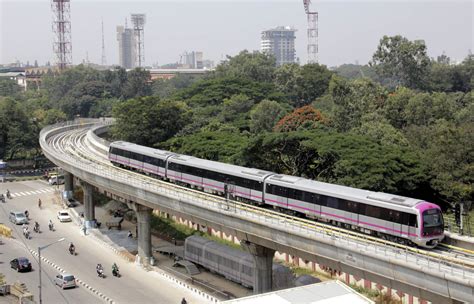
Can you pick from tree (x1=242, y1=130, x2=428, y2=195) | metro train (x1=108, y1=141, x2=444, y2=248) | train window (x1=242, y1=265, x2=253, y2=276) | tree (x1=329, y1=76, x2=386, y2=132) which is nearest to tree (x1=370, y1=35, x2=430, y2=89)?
tree (x1=329, y1=76, x2=386, y2=132)

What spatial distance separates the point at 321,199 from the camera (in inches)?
1564

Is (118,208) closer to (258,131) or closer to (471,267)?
(258,131)

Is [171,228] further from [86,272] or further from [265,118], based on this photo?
[265,118]

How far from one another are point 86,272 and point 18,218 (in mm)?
21015

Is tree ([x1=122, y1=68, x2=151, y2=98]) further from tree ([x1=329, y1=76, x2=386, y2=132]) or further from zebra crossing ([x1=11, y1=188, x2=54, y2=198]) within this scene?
tree ([x1=329, y1=76, x2=386, y2=132])

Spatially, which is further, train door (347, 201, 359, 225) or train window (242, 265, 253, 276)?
train window (242, 265, 253, 276)

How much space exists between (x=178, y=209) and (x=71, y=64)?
157 m

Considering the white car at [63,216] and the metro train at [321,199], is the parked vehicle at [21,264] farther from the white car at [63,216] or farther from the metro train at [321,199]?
the white car at [63,216]

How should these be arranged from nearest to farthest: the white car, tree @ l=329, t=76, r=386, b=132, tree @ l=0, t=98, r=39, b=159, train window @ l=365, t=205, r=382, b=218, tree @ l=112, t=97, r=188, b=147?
train window @ l=365, t=205, r=382, b=218 → the white car → tree @ l=329, t=76, r=386, b=132 → tree @ l=112, t=97, r=188, b=147 → tree @ l=0, t=98, r=39, b=159

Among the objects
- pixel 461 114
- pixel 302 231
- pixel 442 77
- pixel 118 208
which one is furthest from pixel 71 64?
pixel 302 231

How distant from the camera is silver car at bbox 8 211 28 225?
65938 millimetres

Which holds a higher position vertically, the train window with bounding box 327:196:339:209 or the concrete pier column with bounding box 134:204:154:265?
the train window with bounding box 327:196:339:209

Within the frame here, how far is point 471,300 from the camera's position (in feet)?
86.3

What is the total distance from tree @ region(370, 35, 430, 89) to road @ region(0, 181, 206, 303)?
67255mm
